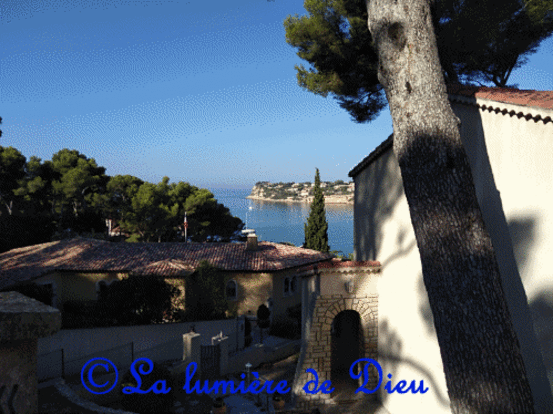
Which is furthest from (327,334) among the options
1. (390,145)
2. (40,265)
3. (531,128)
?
(40,265)

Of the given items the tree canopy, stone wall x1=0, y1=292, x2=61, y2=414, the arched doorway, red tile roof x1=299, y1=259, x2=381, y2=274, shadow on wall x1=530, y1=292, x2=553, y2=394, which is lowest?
the arched doorway

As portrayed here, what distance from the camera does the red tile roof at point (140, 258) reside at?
18.6m

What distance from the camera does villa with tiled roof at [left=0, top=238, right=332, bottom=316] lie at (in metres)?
Result: 18.6

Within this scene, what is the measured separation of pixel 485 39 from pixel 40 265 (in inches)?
779

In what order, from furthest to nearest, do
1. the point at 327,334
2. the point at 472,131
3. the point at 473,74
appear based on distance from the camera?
1. the point at 473,74
2. the point at 327,334
3. the point at 472,131

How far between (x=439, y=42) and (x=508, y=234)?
6583 mm

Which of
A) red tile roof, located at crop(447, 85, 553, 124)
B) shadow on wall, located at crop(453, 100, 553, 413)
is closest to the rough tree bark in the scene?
red tile roof, located at crop(447, 85, 553, 124)

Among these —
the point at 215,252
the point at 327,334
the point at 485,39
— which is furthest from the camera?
the point at 215,252

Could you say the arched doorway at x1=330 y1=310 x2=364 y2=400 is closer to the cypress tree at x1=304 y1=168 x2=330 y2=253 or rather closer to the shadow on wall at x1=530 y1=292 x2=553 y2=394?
the shadow on wall at x1=530 y1=292 x2=553 y2=394

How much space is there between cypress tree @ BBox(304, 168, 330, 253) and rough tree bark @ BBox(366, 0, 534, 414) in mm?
29280

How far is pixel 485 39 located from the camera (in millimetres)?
10414

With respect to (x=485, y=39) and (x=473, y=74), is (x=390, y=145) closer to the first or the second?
(x=485, y=39)

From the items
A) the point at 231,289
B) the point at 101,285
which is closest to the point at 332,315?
the point at 231,289

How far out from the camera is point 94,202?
3909 centimetres
